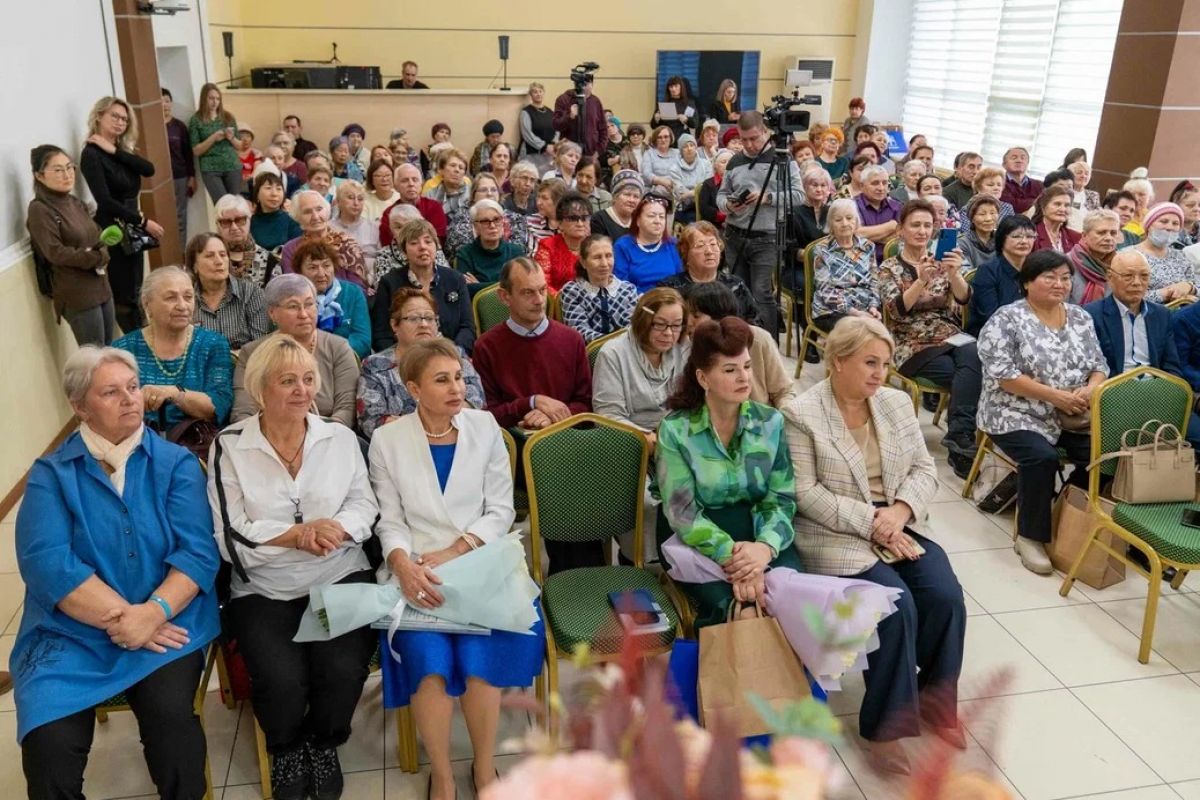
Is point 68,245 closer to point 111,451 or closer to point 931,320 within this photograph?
point 111,451

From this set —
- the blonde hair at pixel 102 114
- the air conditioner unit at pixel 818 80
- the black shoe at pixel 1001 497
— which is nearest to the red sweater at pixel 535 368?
the black shoe at pixel 1001 497

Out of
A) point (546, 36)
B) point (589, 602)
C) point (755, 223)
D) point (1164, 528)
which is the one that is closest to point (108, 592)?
point (589, 602)

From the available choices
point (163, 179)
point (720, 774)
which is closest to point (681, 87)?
point (163, 179)

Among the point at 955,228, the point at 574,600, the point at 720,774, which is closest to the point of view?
the point at 720,774

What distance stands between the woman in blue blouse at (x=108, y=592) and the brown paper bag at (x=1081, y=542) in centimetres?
325

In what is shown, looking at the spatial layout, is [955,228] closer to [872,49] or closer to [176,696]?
[176,696]

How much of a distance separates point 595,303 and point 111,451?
228cm

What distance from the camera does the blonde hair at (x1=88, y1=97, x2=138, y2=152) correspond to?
5.20 m

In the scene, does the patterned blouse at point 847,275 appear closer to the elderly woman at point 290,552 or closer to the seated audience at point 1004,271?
the seated audience at point 1004,271

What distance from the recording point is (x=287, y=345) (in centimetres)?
263

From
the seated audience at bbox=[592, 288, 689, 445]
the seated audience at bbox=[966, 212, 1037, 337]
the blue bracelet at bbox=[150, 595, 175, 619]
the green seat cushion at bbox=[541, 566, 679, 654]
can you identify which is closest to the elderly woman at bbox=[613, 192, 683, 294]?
the seated audience at bbox=[592, 288, 689, 445]

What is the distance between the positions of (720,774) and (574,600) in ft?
6.70

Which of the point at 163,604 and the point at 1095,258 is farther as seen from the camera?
the point at 1095,258

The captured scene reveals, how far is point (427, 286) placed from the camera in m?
4.32
